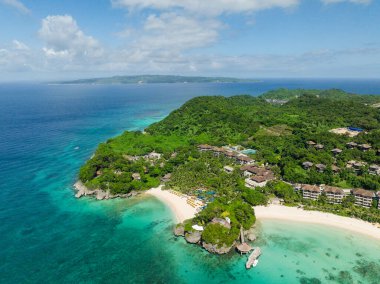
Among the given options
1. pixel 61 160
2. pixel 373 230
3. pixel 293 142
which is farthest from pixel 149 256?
pixel 293 142

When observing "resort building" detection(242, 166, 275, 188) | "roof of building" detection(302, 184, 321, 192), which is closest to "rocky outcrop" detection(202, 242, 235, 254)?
"resort building" detection(242, 166, 275, 188)

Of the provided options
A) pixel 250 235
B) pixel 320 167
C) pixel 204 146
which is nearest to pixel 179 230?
pixel 250 235

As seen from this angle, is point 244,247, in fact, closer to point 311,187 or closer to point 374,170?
point 311,187

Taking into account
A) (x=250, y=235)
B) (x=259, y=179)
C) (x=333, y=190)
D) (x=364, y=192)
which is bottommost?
(x=250, y=235)

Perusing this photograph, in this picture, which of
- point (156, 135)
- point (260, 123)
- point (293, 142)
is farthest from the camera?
point (260, 123)

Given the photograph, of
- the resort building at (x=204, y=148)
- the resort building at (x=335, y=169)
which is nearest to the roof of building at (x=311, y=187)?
the resort building at (x=335, y=169)

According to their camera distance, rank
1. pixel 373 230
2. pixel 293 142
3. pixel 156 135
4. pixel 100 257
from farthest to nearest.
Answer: pixel 156 135 → pixel 293 142 → pixel 373 230 → pixel 100 257

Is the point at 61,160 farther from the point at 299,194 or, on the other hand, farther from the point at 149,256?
the point at 299,194

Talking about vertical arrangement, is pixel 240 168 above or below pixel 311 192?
below
